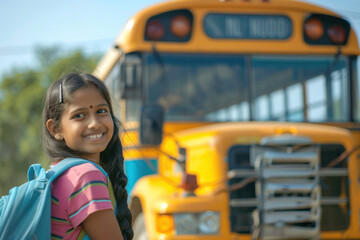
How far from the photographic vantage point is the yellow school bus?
3.85 m

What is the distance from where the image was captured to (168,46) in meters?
4.57

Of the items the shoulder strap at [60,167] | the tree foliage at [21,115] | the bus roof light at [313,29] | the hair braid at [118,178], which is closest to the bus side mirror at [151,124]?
the bus roof light at [313,29]

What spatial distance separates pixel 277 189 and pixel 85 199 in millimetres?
2703

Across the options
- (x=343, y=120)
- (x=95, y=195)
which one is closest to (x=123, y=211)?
(x=95, y=195)

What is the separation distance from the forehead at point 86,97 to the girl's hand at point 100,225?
0.33m

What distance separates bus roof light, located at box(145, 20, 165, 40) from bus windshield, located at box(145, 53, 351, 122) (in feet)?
0.51

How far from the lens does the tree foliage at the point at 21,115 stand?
3075 centimetres

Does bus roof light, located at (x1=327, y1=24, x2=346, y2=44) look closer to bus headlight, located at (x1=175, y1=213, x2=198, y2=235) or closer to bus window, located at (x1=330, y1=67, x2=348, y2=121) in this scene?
bus window, located at (x1=330, y1=67, x2=348, y2=121)

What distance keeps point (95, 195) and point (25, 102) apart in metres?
31.0

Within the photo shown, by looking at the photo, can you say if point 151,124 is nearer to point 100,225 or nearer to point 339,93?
point 339,93

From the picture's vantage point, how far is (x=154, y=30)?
457 centimetres

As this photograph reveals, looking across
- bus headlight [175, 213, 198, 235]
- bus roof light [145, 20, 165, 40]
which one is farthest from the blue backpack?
bus roof light [145, 20, 165, 40]

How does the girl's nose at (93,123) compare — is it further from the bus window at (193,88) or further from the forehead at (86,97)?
the bus window at (193,88)

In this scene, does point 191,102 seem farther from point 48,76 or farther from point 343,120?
point 48,76
